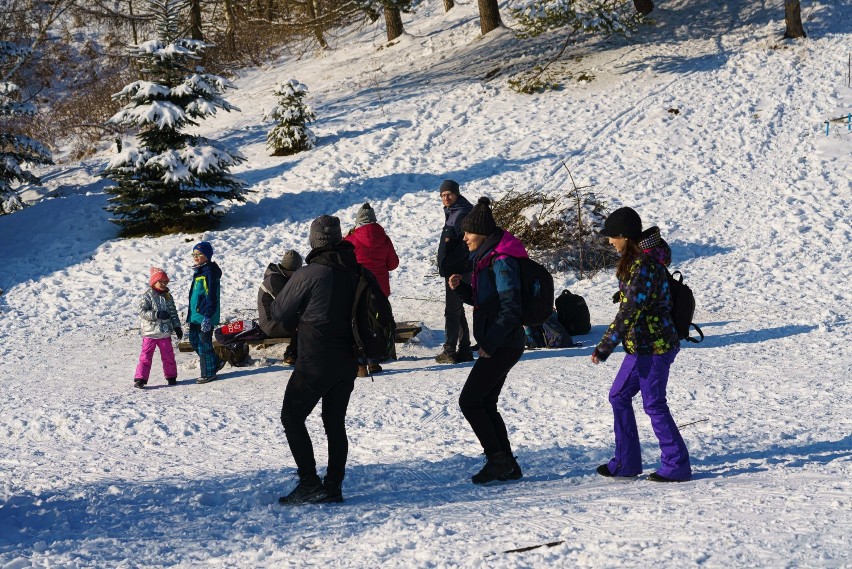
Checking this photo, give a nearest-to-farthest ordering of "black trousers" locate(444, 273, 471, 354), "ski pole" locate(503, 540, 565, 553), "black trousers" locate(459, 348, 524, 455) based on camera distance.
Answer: "ski pole" locate(503, 540, 565, 553)
"black trousers" locate(459, 348, 524, 455)
"black trousers" locate(444, 273, 471, 354)

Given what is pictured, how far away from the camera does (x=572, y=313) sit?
436 inches

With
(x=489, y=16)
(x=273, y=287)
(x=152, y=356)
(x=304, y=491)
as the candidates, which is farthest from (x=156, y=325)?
(x=489, y=16)

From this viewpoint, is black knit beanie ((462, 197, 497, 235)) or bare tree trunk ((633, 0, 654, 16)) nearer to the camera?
black knit beanie ((462, 197, 497, 235))

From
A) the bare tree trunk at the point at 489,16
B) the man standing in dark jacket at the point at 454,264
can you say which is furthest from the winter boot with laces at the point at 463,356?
the bare tree trunk at the point at 489,16

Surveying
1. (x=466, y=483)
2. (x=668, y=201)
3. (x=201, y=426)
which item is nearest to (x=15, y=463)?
(x=201, y=426)

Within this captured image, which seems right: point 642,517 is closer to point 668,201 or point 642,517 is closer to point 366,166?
point 668,201

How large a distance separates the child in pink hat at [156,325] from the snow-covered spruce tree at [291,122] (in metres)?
11.1

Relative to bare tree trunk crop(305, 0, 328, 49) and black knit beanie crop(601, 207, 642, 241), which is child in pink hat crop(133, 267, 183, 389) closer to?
black knit beanie crop(601, 207, 642, 241)

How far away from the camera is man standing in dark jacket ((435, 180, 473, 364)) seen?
945cm

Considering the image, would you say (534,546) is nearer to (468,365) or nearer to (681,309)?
(681,309)

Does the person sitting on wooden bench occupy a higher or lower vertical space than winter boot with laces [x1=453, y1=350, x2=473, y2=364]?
higher

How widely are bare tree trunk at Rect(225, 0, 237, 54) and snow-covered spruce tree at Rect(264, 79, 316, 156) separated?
40.3 ft

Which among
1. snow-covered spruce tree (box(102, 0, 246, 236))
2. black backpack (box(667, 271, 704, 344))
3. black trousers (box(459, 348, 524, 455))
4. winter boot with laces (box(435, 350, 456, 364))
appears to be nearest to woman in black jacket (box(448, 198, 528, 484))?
black trousers (box(459, 348, 524, 455))

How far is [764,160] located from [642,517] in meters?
14.7
